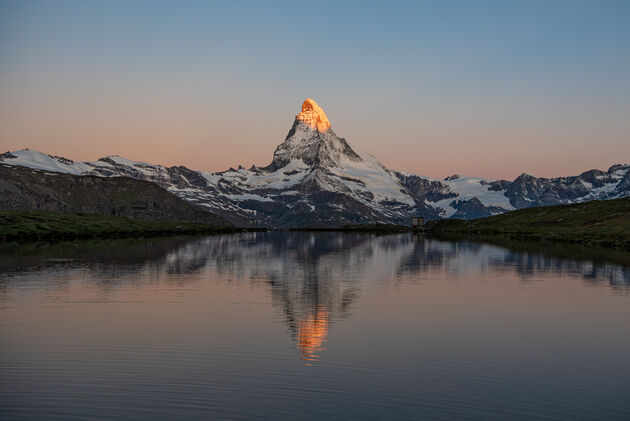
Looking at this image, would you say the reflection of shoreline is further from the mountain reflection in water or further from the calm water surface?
the calm water surface

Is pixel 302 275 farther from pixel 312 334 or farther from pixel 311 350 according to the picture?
pixel 311 350

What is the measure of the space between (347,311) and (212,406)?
2915 centimetres

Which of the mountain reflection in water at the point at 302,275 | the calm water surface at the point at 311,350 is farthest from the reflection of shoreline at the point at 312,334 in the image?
the calm water surface at the point at 311,350

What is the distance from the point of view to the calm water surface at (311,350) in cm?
→ 2600

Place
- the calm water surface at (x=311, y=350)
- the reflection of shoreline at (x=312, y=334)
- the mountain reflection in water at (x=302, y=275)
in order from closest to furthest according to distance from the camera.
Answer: the calm water surface at (x=311, y=350) → the reflection of shoreline at (x=312, y=334) → the mountain reflection in water at (x=302, y=275)

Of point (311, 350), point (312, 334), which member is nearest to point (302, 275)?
point (312, 334)

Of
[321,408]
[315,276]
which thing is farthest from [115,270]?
[321,408]

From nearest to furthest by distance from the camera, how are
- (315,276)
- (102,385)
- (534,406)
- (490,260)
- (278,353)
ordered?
(534,406) → (102,385) → (278,353) → (315,276) → (490,260)

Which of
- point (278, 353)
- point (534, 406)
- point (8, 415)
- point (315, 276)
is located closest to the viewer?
point (8, 415)

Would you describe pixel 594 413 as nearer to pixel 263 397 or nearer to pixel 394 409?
pixel 394 409

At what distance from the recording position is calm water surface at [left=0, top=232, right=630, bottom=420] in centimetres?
2600

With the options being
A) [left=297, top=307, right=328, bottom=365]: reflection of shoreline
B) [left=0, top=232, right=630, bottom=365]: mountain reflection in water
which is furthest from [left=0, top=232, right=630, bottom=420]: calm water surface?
[left=0, top=232, right=630, bottom=365]: mountain reflection in water

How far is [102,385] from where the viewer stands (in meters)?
28.7

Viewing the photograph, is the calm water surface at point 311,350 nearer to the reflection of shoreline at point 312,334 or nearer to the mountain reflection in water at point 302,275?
the reflection of shoreline at point 312,334
